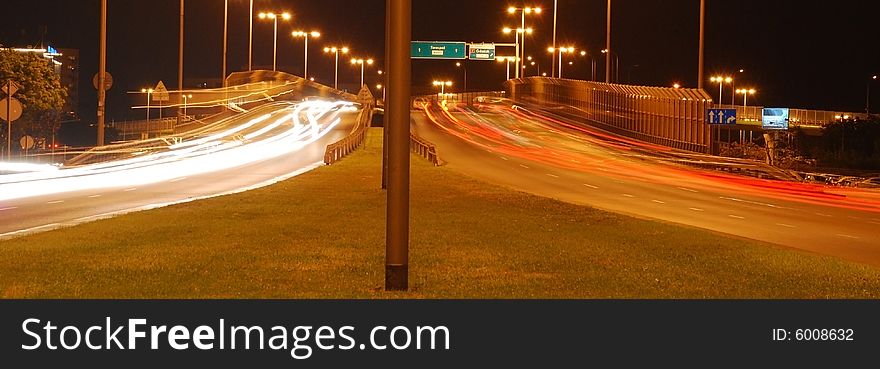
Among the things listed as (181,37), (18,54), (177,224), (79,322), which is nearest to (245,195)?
(177,224)

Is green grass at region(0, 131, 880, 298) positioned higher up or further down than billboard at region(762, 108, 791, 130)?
further down

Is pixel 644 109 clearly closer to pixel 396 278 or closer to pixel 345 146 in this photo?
pixel 345 146

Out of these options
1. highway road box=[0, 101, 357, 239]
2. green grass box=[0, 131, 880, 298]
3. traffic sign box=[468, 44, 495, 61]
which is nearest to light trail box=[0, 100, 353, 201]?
highway road box=[0, 101, 357, 239]

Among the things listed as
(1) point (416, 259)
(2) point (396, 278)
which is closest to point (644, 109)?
(1) point (416, 259)

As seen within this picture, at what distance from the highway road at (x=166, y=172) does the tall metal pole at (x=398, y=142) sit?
32.4ft

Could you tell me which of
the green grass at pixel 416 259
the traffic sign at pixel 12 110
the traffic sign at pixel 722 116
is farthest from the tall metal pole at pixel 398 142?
the traffic sign at pixel 722 116

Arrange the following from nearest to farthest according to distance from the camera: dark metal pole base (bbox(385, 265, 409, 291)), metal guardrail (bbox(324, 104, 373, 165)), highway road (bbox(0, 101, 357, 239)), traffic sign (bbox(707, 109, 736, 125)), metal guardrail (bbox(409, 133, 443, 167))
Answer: dark metal pole base (bbox(385, 265, 409, 291)) < highway road (bbox(0, 101, 357, 239)) < metal guardrail (bbox(324, 104, 373, 165)) < metal guardrail (bbox(409, 133, 443, 167)) < traffic sign (bbox(707, 109, 736, 125))

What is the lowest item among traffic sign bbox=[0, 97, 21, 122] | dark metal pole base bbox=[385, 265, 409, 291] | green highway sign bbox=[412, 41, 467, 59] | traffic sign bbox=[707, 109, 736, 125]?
dark metal pole base bbox=[385, 265, 409, 291]

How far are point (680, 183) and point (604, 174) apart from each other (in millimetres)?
5029

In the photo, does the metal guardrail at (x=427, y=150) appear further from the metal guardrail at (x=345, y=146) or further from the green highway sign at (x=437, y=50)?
the green highway sign at (x=437, y=50)

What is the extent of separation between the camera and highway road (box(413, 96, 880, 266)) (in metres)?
25.5

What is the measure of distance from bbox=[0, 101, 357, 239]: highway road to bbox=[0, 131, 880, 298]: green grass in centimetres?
347

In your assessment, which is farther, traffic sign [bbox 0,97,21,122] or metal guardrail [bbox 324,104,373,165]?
metal guardrail [bbox 324,104,373,165]

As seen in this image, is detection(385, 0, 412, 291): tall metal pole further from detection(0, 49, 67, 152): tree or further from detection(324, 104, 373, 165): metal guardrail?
detection(0, 49, 67, 152): tree
